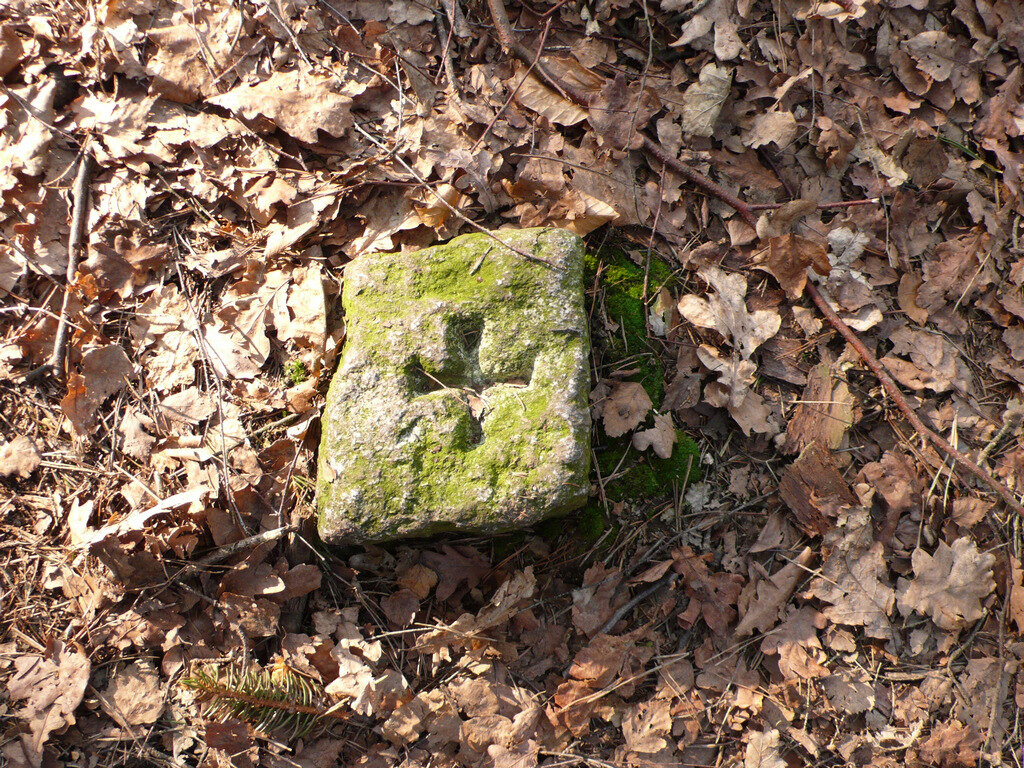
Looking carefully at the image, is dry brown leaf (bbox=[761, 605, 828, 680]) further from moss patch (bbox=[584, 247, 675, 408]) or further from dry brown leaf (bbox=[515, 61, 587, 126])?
dry brown leaf (bbox=[515, 61, 587, 126])

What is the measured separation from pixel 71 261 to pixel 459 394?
76.3 inches

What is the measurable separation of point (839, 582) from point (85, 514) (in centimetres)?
335

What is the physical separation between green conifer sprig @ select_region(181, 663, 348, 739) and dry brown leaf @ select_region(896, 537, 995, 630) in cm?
257

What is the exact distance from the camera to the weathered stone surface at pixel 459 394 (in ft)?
8.29

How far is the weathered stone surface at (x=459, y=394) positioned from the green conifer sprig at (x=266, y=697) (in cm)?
67

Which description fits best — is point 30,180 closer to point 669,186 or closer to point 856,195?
point 669,186

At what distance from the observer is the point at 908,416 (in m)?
3.07

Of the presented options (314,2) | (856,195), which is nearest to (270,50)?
(314,2)

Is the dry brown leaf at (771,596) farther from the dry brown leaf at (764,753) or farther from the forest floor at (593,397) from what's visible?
the dry brown leaf at (764,753)

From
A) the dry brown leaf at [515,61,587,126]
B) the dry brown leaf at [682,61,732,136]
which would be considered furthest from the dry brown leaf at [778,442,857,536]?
the dry brown leaf at [515,61,587,126]

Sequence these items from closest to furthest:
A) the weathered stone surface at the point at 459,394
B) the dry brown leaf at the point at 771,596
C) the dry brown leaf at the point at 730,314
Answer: the weathered stone surface at the point at 459,394
the dry brown leaf at the point at 771,596
the dry brown leaf at the point at 730,314

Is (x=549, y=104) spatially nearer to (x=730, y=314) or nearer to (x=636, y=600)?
(x=730, y=314)

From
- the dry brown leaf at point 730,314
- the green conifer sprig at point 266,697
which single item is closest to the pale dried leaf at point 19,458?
the green conifer sprig at point 266,697

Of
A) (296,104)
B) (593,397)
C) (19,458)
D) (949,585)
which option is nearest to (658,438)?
(593,397)
